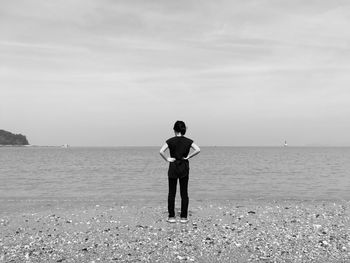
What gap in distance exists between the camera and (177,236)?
10.2m

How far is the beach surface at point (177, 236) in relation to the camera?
8.85 metres

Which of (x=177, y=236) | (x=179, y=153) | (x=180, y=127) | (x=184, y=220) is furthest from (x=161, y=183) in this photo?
(x=177, y=236)

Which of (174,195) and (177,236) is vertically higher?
(174,195)

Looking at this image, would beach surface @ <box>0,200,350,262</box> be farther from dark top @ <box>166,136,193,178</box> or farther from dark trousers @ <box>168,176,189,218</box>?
dark top @ <box>166,136,193,178</box>

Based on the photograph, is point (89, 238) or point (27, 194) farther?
point (27, 194)

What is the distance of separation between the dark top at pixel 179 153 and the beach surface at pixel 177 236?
1430mm

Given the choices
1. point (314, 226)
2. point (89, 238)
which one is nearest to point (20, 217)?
point (89, 238)

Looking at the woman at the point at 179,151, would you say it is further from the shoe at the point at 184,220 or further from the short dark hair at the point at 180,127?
the shoe at the point at 184,220

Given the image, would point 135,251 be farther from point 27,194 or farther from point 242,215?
point 27,194

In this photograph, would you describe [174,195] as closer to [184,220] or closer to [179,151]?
[184,220]

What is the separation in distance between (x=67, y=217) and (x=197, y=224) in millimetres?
3955

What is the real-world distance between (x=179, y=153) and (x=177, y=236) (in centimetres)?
218

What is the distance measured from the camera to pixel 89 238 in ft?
33.3

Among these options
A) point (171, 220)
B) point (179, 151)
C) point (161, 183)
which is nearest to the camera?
point (179, 151)
